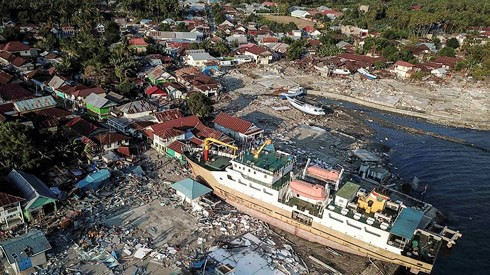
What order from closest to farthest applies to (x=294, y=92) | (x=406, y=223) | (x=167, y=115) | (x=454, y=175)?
(x=406, y=223) → (x=454, y=175) → (x=167, y=115) → (x=294, y=92)

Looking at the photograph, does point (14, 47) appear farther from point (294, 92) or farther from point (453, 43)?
point (453, 43)

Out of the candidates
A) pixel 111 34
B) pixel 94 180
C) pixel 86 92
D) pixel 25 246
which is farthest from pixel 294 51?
pixel 25 246

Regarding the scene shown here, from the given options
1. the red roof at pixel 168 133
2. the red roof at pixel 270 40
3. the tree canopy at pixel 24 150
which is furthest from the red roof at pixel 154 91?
the red roof at pixel 270 40

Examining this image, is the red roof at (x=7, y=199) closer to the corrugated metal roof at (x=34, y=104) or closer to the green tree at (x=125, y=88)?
the corrugated metal roof at (x=34, y=104)

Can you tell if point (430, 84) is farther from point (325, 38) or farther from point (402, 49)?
point (325, 38)

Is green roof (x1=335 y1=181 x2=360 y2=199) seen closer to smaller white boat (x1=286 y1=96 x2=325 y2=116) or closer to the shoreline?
smaller white boat (x1=286 y1=96 x2=325 y2=116)

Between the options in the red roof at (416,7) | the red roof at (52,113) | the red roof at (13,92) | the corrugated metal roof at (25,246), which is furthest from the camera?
the red roof at (416,7)
